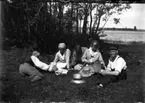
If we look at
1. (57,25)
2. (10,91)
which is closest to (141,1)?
(57,25)

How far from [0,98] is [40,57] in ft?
6.32

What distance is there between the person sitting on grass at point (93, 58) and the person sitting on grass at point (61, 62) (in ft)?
1.53

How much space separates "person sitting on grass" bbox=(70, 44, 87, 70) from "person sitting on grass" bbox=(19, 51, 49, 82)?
719 mm

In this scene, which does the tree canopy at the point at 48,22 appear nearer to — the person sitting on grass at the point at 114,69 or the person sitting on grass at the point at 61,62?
the person sitting on grass at the point at 61,62

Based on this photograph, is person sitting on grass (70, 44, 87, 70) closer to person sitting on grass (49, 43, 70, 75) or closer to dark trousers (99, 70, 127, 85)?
person sitting on grass (49, 43, 70, 75)

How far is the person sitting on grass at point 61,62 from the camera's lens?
6680 mm

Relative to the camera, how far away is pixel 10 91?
535 cm

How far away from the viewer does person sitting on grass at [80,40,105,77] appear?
6.58m

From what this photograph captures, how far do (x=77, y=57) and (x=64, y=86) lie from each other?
1.36 m

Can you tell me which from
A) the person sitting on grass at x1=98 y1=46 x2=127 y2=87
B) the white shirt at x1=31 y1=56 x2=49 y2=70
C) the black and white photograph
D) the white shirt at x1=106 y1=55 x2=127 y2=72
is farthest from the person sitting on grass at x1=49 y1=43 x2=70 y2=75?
the white shirt at x1=106 y1=55 x2=127 y2=72

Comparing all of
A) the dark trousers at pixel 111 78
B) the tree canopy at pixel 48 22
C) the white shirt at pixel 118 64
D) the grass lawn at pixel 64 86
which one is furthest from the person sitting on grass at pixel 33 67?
the white shirt at pixel 118 64

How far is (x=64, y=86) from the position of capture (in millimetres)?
5789

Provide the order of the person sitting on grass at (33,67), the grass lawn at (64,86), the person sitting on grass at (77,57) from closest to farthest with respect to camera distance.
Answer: the grass lawn at (64,86), the person sitting on grass at (33,67), the person sitting on grass at (77,57)

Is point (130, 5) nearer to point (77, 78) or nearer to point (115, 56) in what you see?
point (115, 56)
